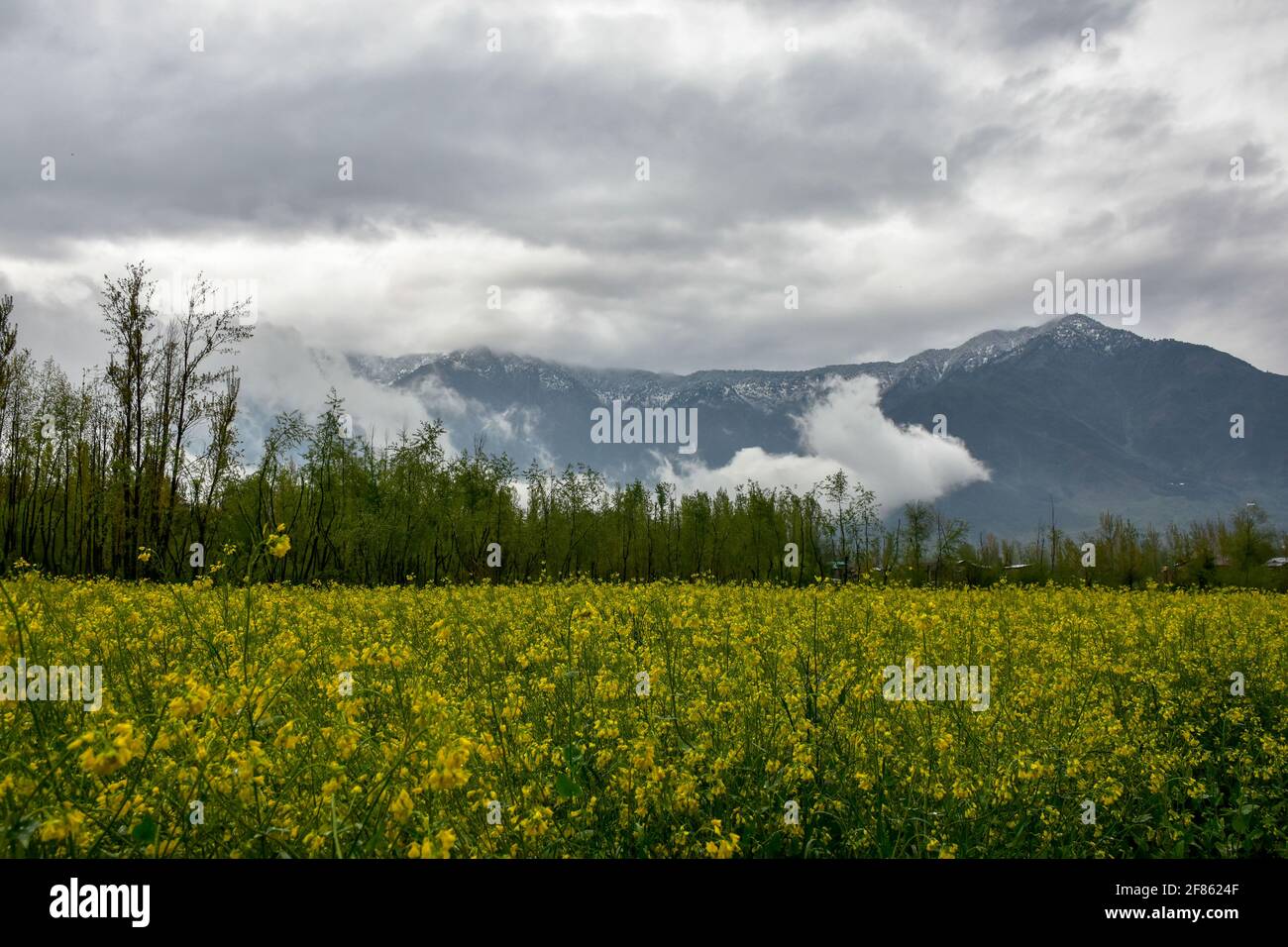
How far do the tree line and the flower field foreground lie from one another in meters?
11.5

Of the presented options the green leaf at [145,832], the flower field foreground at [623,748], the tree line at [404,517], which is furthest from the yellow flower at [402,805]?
the tree line at [404,517]

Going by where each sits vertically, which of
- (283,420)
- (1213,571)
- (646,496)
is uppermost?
(283,420)

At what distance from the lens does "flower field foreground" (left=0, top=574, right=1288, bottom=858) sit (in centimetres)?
321

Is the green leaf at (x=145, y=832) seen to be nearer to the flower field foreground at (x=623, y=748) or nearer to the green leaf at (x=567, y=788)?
the flower field foreground at (x=623, y=748)

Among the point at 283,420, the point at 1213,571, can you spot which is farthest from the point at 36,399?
the point at 1213,571

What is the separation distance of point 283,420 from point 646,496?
462 inches

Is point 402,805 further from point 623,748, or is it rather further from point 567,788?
point 623,748

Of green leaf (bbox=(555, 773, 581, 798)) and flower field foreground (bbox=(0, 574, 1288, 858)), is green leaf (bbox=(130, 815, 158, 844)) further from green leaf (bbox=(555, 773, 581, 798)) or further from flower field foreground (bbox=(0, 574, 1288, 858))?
green leaf (bbox=(555, 773, 581, 798))

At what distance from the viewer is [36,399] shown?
21562 millimetres

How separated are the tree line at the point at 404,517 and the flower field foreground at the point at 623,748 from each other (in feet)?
37.8

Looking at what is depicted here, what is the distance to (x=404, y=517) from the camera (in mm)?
22734

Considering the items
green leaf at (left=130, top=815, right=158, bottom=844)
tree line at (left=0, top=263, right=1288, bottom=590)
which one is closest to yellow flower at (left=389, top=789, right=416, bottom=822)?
green leaf at (left=130, top=815, right=158, bottom=844)

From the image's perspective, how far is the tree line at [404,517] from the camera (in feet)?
68.3
